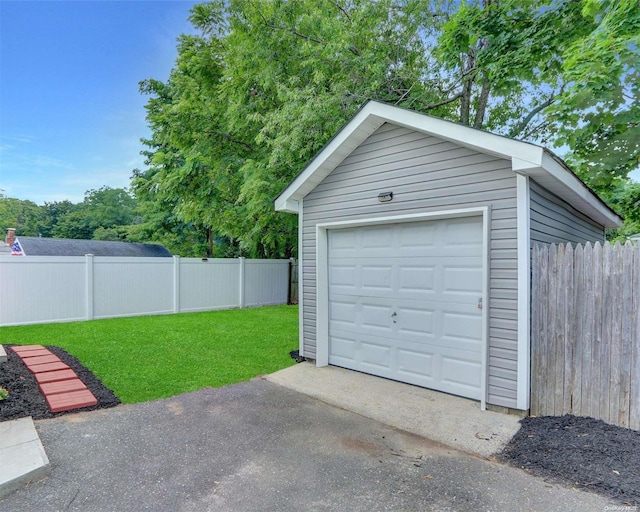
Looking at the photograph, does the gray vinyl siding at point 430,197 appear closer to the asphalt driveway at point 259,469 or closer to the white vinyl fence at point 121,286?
the asphalt driveway at point 259,469

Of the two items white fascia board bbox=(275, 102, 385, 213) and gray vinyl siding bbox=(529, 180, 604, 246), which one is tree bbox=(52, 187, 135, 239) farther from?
gray vinyl siding bbox=(529, 180, 604, 246)

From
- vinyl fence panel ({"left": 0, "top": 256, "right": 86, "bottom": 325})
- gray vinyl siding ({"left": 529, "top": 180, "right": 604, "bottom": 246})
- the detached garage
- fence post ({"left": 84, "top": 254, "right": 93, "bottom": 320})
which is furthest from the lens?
fence post ({"left": 84, "top": 254, "right": 93, "bottom": 320})

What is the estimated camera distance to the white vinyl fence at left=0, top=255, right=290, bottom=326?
826cm

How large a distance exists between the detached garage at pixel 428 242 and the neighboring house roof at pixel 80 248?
579 inches

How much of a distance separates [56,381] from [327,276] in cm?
389

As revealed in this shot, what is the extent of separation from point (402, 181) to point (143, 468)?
4090mm

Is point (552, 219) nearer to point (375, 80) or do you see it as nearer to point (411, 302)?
point (411, 302)

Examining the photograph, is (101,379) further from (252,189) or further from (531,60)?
(531,60)

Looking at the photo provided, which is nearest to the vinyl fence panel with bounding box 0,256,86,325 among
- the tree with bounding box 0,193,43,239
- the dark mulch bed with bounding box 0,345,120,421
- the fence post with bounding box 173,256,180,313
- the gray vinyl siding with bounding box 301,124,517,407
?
the fence post with bounding box 173,256,180,313

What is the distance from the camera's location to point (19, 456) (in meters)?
2.72

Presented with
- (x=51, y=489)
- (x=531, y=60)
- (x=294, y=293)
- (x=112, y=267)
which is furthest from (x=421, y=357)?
(x=294, y=293)

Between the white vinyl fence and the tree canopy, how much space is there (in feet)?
5.50

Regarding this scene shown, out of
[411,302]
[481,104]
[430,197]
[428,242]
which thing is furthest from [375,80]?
[411,302]

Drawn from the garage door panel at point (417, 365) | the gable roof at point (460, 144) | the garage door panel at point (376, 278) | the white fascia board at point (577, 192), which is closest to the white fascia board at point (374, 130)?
the gable roof at point (460, 144)
